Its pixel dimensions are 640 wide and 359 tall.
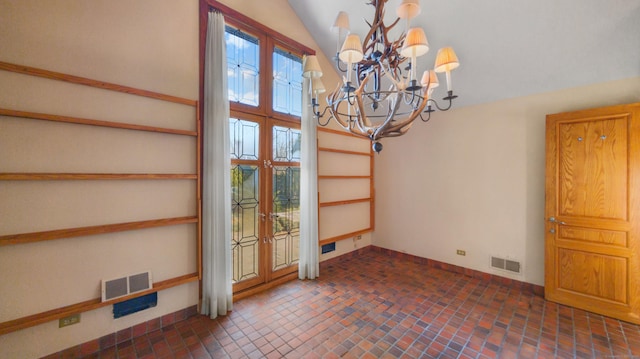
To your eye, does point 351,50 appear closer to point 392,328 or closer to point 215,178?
point 215,178

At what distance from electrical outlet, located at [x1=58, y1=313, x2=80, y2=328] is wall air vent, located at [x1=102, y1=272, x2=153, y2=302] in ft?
0.67

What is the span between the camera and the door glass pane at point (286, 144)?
322 centimetres

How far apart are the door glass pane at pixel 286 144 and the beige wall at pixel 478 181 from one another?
186cm

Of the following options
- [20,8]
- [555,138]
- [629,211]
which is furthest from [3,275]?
[629,211]

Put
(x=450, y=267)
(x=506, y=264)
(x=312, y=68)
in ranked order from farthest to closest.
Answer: (x=450, y=267), (x=506, y=264), (x=312, y=68)

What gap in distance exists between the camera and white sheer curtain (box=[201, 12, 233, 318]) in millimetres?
2461

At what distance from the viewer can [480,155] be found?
11.2 ft

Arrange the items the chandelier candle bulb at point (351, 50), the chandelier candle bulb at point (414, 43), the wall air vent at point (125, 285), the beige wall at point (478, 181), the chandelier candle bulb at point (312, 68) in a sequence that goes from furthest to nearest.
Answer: the beige wall at point (478, 181) → the chandelier candle bulb at point (312, 68) → the wall air vent at point (125, 285) → the chandelier candle bulb at point (351, 50) → the chandelier candle bulb at point (414, 43)

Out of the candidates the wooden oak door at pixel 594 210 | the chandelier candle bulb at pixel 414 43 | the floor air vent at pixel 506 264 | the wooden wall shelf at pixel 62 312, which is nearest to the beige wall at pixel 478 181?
the floor air vent at pixel 506 264

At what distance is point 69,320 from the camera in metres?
1.86

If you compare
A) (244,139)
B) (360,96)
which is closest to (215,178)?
(244,139)

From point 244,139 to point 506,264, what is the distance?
150 inches

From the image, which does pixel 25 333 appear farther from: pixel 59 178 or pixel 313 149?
pixel 313 149

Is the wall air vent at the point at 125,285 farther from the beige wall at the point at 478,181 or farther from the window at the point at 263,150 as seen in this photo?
the beige wall at the point at 478,181
